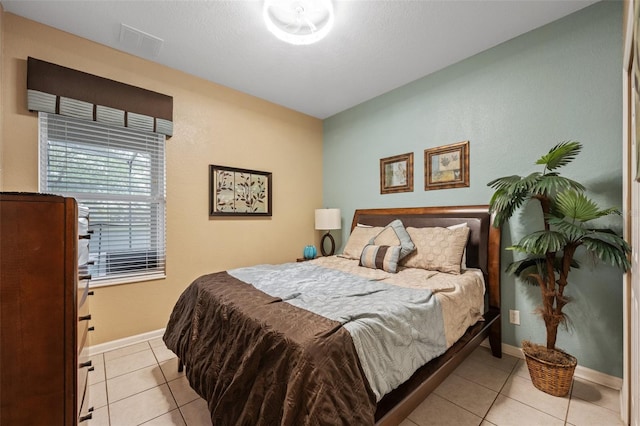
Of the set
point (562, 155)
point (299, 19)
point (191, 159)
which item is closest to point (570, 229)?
point (562, 155)

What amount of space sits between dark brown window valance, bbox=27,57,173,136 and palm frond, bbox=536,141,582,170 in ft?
11.0

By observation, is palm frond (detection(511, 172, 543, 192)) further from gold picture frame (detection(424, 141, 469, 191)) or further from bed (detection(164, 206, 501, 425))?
gold picture frame (detection(424, 141, 469, 191))

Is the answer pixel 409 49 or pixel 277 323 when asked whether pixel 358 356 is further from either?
pixel 409 49

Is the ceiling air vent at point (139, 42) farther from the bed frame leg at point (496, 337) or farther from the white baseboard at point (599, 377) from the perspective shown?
the white baseboard at point (599, 377)

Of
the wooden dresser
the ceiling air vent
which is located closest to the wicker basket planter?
the wooden dresser

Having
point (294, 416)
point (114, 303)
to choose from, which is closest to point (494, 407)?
point (294, 416)

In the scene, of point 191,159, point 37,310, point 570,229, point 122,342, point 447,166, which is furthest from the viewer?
point 191,159

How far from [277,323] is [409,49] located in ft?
8.75

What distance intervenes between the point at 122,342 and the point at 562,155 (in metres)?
3.97

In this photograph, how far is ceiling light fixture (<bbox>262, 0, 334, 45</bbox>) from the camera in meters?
1.91

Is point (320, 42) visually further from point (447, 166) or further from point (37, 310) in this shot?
point (37, 310)

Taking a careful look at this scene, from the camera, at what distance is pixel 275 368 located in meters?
1.08

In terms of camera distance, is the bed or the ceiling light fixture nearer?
the bed

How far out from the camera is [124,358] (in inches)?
90.1
